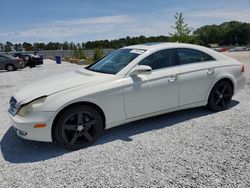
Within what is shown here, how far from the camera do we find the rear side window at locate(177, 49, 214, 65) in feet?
15.3

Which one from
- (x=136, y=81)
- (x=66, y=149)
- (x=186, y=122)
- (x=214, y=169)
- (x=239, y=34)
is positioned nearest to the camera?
(x=214, y=169)

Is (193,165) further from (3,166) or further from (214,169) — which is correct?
(3,166)

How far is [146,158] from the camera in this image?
11.0ft

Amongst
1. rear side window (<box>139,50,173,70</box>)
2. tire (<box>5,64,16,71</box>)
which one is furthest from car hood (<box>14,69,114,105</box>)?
tire (<box>5,64,16,71</box>)

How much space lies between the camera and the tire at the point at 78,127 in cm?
359

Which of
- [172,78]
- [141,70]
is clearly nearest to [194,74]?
[172,78]

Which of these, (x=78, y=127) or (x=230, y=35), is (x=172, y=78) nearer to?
(x=78, y=127)

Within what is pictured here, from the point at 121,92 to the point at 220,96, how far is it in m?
2.37

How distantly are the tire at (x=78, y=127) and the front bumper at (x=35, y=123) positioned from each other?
0.13 meters

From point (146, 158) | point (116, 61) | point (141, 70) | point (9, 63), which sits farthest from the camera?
point (9, 63)

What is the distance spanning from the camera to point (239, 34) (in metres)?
115

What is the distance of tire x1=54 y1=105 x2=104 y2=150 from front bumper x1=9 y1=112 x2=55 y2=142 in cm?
13

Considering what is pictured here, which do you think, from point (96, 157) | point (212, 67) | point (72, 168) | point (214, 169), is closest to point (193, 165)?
point (214, 169)

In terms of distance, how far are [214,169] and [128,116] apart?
5.21 feet
